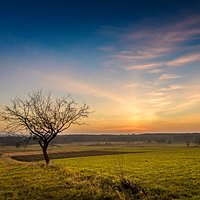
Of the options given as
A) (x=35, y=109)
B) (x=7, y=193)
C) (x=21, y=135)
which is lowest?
(x=7, y=193)

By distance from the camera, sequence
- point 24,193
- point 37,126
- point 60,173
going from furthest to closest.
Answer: point 37,126 → point 60,173 → point 24,193

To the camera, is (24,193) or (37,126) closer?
(24,193)

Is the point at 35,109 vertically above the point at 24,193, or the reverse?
the point at 35,109

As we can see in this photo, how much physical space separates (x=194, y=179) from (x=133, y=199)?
8548 millimetres

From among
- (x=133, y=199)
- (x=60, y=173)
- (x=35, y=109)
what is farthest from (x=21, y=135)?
(x=133, y=199)

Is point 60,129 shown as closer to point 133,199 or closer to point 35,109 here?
point 35,109

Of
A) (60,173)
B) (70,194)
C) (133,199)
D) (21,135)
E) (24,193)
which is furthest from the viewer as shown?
(21,135)

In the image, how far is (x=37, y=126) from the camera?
43156 mm

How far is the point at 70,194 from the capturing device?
21.1m

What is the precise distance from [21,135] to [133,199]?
30470mm

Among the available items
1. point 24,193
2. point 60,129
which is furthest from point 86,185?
point 60,129

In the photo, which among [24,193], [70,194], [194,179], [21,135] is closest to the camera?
[70,194]

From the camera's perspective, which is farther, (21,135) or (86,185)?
(21,135)

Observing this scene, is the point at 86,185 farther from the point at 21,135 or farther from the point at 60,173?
the point at 21,135
